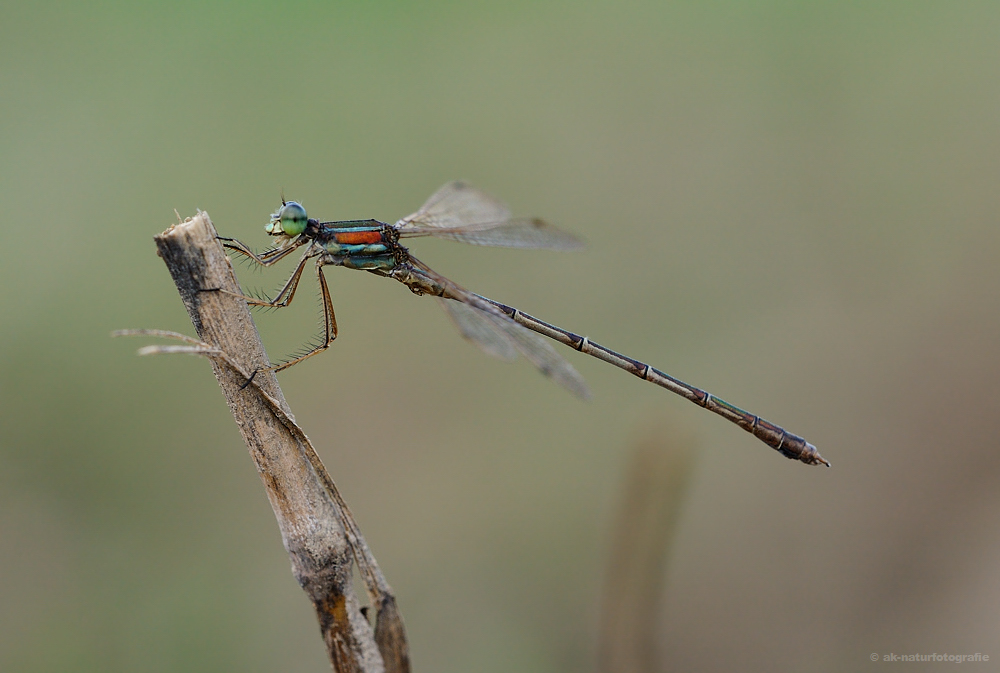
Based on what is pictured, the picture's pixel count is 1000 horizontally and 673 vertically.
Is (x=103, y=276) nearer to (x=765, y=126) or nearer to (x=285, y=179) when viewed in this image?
(x=285, y=179)

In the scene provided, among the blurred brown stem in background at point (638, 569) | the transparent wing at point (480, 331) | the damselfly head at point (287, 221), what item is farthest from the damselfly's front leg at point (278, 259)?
the blurred brown stem in background at point (638, 569)

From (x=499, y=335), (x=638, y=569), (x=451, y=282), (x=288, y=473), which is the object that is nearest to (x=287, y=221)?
(x=451, y=282)

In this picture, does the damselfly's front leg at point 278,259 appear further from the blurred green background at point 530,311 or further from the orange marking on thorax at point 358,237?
the blurred green background at point 530,311

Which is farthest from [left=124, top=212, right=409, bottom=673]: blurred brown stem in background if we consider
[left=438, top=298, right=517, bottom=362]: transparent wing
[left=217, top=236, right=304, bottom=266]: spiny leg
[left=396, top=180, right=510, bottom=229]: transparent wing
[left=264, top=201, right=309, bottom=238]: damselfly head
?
[left=396, top=180, right=510, bottom=229]: transparent wing

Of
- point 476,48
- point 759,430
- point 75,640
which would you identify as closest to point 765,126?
point 476,48

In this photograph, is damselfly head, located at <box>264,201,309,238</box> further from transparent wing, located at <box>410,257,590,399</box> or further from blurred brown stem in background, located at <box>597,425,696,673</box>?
blurred brown stem in background, located at <box>597,425,696,673</box>

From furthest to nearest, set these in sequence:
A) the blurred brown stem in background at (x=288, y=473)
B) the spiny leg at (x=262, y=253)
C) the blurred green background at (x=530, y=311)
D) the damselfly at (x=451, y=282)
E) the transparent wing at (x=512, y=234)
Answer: the blurred green background at (x=530, y=311)
the transparent wing at (x=512, y=234)
the damselfly at (x=451, y=282)
the spiny leg at (x=262, y=253)
the blurred brown stem in background at (x=288, y=473)
